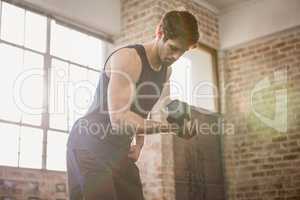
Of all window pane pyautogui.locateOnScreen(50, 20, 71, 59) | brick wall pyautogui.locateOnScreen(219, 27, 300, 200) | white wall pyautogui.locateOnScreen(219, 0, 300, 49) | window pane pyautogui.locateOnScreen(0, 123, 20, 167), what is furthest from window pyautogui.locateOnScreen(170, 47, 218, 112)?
window pane pyautogui.locateOnScreen(0, 123, 20, 167)

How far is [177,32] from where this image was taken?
237 centimetres

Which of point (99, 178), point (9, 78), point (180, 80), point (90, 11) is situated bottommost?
point (99, 178)

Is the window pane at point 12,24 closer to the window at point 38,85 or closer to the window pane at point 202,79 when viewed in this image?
the window at point 38,85

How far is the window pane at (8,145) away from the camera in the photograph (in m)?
4.58

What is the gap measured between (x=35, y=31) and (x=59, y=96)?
760 millimetres

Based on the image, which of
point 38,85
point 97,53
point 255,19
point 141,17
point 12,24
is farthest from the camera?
point 255,19

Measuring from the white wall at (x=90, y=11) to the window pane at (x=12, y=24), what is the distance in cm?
19

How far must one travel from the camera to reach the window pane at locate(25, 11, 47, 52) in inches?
199

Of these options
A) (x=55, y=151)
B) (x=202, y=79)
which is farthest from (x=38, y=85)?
(x=202, y=79)

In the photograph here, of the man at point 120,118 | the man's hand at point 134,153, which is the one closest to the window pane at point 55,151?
the man's hand at point 134,153

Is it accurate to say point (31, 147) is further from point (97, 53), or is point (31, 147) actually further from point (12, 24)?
point (97, 53)

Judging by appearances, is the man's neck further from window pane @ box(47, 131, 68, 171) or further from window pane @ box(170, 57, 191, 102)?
window pane @ box(170, 57, 191, 102)

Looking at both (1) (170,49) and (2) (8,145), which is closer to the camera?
(1) (170,49)

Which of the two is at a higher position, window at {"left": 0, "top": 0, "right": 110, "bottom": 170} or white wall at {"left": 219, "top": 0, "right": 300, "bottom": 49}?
white wall at {"left": 219, "top": 0, "right": 300, "bottom": 49}
